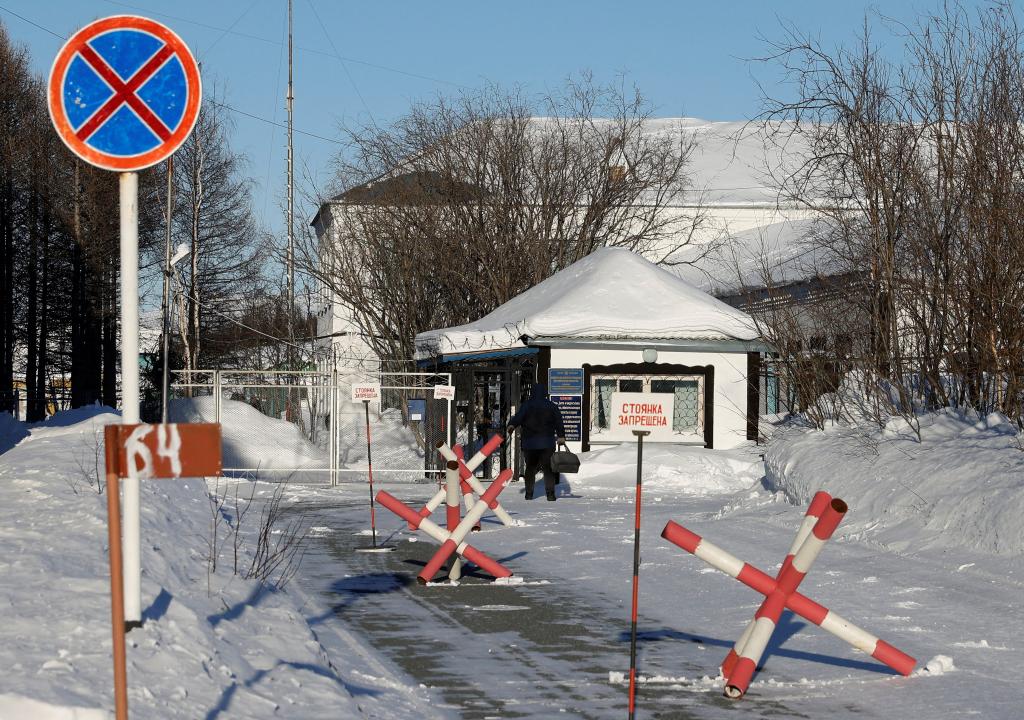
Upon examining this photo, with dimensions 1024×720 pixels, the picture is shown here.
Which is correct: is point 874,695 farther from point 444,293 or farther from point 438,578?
point 444,293

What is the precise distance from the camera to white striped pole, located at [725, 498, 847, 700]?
8023 millimetres

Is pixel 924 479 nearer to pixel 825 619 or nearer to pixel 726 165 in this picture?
pixel 825 619

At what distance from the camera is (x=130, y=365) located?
7.21 metres

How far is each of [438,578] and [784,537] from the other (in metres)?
4.96

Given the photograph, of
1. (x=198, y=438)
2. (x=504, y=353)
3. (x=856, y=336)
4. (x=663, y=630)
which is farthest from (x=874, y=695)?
(x=504, y=353)

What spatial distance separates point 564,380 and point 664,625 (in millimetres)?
18687

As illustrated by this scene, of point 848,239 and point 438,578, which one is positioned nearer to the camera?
point 438,578

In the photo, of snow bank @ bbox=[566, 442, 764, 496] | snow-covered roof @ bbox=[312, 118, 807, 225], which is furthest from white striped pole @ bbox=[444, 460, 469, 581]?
snow-covered roof @ bbox=[312, 118, 807, 225]

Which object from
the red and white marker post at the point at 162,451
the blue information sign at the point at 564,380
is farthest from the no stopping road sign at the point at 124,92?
the blue information sign at the point at 564,380

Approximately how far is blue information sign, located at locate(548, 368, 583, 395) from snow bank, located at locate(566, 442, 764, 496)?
1.37 metres

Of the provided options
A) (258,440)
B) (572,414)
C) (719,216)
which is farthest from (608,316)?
(719,216)

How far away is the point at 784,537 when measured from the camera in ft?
54.4

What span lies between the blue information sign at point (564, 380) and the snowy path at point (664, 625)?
1138 cm

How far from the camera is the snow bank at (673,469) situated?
27.4 m
